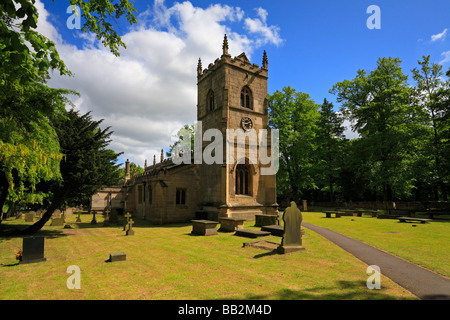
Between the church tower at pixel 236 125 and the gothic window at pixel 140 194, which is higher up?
the church tower at pixel 236 125

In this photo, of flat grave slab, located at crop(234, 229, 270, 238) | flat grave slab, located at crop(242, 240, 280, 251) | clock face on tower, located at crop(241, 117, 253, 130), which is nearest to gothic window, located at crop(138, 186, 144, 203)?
clock face on tower, located at crop(241, 117, 253, 130)

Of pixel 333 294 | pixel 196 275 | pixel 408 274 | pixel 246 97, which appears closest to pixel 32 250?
pixel 196 275

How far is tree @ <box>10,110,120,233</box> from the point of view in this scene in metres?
15.0

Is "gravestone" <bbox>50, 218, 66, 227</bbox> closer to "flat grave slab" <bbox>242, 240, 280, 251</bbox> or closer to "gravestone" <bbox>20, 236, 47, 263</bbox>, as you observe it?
"gravestone" <bbox>20, 236, 47, 263</bbox>

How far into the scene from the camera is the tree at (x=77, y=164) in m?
15.0

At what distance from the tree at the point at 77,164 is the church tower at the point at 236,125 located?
8293mm

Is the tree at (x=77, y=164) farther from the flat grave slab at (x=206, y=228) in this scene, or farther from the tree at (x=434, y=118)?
the tree at (x=434, y=118)

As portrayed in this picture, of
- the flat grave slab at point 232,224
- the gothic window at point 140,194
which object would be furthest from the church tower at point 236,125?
the gothic window at point 140,194

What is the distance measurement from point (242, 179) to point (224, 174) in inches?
98.6

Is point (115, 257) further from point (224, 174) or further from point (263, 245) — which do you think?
point (224, 174)

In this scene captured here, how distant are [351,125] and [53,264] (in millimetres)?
38529

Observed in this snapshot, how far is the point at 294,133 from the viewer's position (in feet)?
110

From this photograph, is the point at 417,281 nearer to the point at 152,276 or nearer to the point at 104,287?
the point at 152,276

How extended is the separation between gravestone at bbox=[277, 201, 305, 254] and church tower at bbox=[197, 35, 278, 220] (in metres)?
9.56
